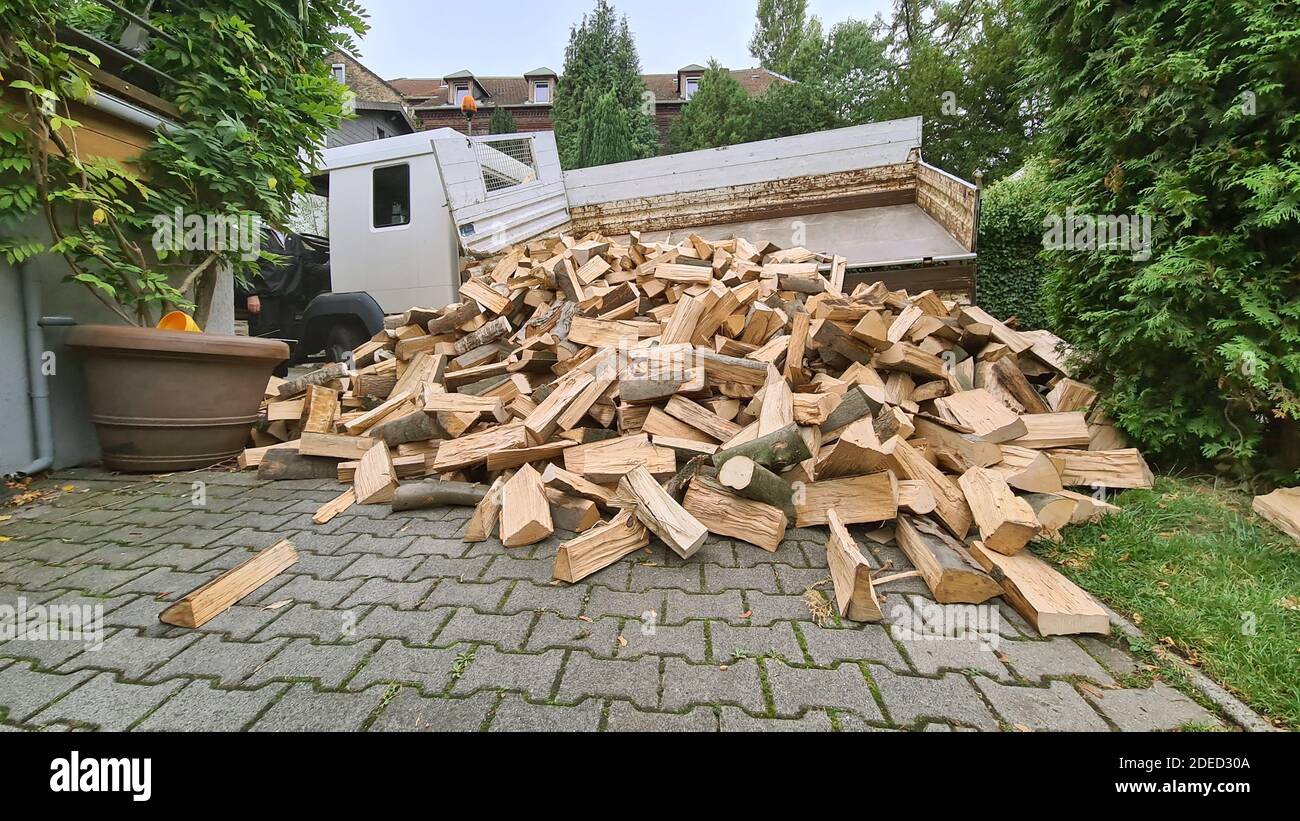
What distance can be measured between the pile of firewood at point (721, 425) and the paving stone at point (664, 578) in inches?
4.5

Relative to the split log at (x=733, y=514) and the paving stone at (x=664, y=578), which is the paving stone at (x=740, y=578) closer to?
the paving stone at (x=664, y=578)

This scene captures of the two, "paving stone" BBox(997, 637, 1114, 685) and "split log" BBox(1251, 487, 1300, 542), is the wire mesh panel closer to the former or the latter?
"paving stone" BBox(997, 637, 1114, 685)

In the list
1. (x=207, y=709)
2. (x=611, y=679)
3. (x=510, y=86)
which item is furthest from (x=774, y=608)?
(x=510, y=86)

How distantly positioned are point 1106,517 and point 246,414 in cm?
481

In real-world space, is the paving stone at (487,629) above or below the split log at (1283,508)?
below

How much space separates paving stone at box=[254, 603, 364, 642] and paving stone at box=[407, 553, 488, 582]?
295mm

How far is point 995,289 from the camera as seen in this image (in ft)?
24.9

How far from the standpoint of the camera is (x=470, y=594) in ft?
6.55

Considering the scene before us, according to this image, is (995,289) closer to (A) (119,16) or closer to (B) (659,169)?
(B) (659,169)

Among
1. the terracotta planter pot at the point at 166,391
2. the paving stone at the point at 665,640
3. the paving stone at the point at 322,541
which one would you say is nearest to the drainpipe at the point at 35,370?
the terracotta planter pot at the point at 166,391

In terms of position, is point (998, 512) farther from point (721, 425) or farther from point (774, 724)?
point (774, 724)

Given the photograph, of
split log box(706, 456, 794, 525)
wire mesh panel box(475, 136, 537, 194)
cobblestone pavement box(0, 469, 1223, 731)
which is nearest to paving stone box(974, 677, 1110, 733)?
cobblestone pavement box(0, 469, 1223, 731)

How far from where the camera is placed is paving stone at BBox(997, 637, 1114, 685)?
1.58 m

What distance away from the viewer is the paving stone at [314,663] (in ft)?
5.01
